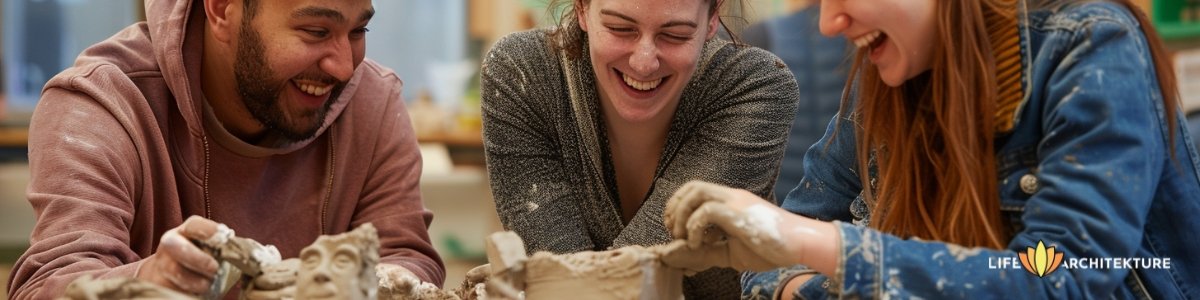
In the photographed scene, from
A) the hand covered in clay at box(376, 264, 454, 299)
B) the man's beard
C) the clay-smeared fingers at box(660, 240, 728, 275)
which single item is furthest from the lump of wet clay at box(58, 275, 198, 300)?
the man's beard

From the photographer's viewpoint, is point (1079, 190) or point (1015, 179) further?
point (1015, 179)

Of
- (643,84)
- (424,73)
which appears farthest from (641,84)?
(424,73)

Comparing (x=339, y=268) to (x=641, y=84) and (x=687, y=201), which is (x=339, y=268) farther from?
(x=641, y=84)

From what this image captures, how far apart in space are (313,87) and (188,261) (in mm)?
671

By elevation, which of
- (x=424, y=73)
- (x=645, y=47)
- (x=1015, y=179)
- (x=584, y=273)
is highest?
(x=645, y=47)

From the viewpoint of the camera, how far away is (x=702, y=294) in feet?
7.29

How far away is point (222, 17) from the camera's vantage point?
2.22 metres

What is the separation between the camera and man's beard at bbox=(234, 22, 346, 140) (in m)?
2.17

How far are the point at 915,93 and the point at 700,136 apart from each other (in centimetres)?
57

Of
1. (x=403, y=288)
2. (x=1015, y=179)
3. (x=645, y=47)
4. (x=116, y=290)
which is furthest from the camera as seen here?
(x=645, y=47)

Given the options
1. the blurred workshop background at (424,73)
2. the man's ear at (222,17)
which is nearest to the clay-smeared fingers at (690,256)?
the man's ear at (222,17)

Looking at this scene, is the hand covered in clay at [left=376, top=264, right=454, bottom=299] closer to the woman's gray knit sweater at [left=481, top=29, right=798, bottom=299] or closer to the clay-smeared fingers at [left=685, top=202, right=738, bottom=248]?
the woman's gray knit sweater at [left=481, top=29, right=798, bottom=299]

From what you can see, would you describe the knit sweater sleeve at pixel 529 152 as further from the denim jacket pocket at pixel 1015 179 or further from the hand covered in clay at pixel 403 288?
the denim jacket pocket at pixel 1015 179

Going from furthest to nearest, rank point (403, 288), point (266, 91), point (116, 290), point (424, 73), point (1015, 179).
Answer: point (424, 73)
point (266, 91)
point (403, 288)
point (1015, 179)
point (116, 290)
